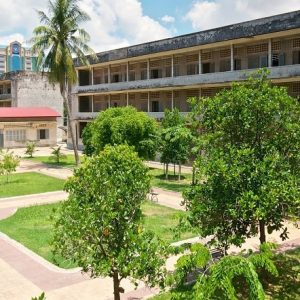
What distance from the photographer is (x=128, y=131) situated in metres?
23.9

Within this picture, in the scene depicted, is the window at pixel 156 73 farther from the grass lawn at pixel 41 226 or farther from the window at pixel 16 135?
the grass lawn at pixel 41 226

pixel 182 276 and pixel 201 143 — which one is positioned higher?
pixel 201 143

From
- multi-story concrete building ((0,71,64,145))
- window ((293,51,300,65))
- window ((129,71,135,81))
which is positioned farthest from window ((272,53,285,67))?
multi-story concrete building ((0,71,64,145))

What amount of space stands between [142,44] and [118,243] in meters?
29.4

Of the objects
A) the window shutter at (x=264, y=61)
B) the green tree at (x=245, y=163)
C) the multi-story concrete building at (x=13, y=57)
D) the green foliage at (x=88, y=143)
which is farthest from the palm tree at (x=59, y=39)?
the multi-story concrete building at (x=13, y=57)

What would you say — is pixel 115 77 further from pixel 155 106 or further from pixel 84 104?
pixel 155 106

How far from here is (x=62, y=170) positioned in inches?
1201

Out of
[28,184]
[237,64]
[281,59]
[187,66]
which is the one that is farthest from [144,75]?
[28,184]

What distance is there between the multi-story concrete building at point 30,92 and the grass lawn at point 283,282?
4364cm

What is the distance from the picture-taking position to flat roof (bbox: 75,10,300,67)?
24.8m

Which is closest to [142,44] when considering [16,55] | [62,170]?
[62,170]

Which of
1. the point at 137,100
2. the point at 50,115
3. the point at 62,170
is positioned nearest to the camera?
the point at 62,170

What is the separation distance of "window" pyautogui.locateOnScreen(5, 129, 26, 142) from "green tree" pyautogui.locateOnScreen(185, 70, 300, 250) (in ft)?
124

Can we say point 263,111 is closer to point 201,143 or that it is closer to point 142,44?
point 201,143
